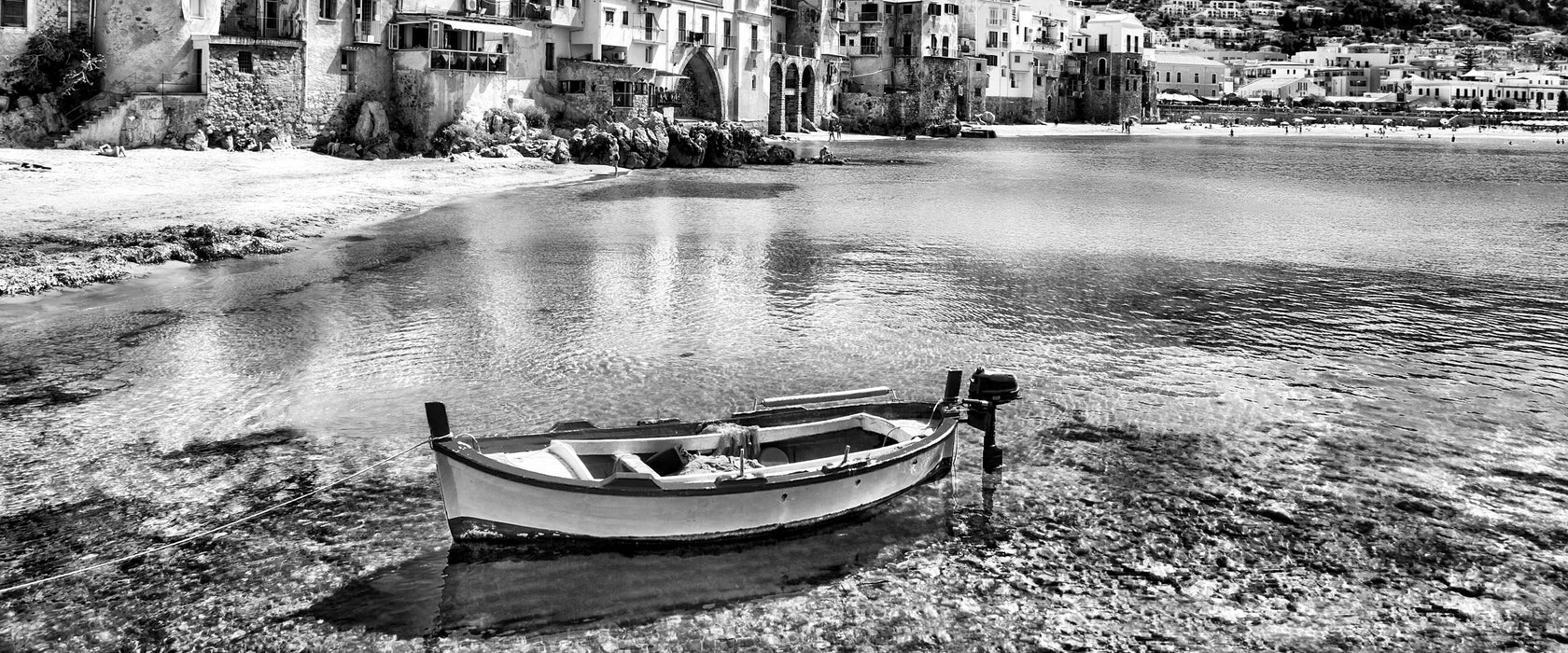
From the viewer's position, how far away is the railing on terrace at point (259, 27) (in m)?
45.3

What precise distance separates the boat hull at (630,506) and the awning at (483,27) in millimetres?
43634

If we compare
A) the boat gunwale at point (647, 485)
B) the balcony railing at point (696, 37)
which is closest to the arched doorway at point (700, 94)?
the balcony railing at point (696, 37)

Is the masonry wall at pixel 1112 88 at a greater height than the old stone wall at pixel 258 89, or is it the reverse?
the masonry wall at pixel 1112 88

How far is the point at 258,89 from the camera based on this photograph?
45594 mm

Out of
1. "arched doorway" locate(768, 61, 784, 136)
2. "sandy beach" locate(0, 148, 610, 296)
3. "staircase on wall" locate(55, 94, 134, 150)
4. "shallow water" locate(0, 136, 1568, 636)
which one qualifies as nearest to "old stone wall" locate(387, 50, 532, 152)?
"sandy beach" locate(0, 148, 610, 296)

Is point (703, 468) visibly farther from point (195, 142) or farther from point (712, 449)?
point (195, 142)

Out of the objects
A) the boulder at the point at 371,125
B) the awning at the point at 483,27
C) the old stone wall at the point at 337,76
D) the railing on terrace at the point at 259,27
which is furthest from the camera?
the awning at the point at 483,27

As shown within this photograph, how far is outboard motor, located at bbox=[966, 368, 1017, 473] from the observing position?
1229 cm

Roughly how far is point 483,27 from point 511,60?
139 inches

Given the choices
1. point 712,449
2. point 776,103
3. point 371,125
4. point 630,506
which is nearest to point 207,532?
point 630,506

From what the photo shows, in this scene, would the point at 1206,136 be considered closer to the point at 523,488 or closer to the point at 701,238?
the point at 701,238

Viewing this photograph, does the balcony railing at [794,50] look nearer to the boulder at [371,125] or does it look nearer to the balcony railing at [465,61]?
the balcony railing at [465,61]

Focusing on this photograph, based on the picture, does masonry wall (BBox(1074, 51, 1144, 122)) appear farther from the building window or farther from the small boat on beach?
the small boat on beach

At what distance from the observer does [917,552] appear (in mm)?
10500
